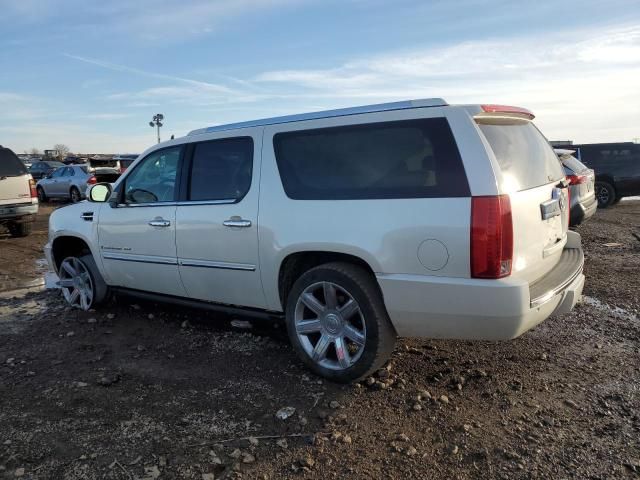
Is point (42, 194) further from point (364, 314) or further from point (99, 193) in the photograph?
point (364, 314)

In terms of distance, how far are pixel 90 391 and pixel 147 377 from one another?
40 cm

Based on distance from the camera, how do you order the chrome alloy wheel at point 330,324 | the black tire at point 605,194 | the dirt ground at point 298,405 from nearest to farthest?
→ the dirt ground at point 298,405 → the chrome alloy wheel at point 330,324 → the black tire at point 605,194

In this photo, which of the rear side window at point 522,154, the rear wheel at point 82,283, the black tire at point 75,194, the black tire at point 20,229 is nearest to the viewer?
the rear side window at point 522,154

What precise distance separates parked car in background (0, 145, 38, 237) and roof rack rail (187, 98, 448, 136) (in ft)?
26.2

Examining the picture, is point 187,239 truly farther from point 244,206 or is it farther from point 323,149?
point 323,149

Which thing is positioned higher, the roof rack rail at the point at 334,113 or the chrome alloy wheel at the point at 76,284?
the roof rack rail at the point at 334,113

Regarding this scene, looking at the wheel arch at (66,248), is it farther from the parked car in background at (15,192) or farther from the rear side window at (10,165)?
the rear side window at (10,165)

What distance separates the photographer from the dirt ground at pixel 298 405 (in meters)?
2.87

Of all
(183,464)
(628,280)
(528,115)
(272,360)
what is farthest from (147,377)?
(628,280)

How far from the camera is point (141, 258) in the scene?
16.4 ft

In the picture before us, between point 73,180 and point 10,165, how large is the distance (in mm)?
8399

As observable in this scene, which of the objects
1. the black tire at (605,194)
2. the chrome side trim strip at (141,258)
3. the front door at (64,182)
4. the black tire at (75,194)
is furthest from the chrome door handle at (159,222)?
the front door at (64,182)

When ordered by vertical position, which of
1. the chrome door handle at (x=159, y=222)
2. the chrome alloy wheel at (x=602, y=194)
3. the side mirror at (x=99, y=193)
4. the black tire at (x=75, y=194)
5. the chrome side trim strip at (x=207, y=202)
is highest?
the side mirror at (x=99, y=193)

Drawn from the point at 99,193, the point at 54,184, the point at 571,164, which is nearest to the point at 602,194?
the point at 571,164
